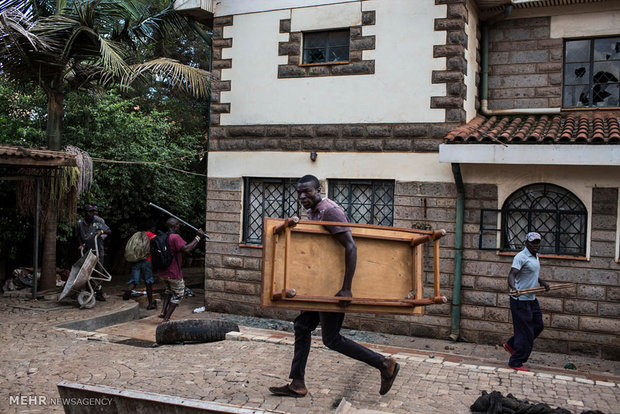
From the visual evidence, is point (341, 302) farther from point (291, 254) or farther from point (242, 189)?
point (242, 189)

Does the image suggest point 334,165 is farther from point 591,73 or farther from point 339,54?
point 591,73

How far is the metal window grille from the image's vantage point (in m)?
10.3

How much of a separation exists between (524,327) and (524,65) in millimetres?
4913

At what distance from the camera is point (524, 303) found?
770cm

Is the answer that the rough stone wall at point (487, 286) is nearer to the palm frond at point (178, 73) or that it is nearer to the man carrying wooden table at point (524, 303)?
the man carrying wooden table at point (524, 303)

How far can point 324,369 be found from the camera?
23.3 feet

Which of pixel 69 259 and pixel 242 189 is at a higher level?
pixel 242 189

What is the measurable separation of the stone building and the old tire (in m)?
2.64

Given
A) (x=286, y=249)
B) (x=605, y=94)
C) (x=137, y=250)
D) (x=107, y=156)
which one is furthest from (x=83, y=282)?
(x=605, y=94)

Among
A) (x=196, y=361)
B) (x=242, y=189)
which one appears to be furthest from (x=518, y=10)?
(x=196, y=361)

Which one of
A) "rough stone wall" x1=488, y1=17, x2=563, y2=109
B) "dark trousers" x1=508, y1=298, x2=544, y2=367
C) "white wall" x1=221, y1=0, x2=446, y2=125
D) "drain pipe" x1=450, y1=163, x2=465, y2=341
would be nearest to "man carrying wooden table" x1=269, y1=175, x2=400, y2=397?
"dark trousers" x1=508, y1=298, x2=544, y2=367

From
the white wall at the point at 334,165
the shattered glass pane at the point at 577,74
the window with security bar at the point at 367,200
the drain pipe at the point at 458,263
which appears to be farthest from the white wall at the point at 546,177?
the shattered glass pane at the point at 577,74

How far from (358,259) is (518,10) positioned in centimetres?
676

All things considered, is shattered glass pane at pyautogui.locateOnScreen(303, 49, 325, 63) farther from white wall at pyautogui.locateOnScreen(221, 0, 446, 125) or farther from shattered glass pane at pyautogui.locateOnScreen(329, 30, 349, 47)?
white wall at pyautogui.locateOnScreen(221, 0, 446, 125)
